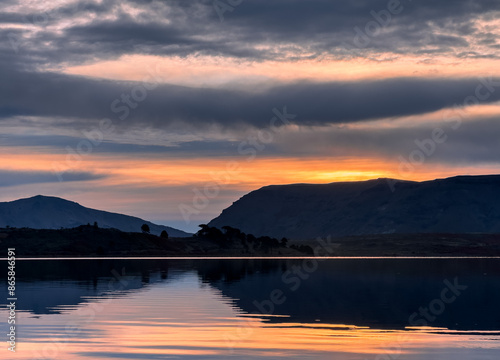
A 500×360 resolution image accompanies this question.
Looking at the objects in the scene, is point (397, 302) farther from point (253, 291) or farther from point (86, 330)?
point (86, 330)

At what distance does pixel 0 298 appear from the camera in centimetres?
6100

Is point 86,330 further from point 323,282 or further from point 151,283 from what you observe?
point 323,282

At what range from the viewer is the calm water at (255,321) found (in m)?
35.3

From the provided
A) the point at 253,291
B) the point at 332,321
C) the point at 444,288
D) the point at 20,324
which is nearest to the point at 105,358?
the point at 20,324

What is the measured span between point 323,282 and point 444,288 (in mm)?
14736

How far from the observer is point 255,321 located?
47.5 meters

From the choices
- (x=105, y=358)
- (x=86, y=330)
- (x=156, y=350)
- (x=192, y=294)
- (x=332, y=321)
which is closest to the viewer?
(x=105, y=358)

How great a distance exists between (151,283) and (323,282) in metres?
18.7

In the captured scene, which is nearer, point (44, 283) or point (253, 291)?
point (253, 291)

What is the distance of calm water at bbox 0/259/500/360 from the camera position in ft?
116

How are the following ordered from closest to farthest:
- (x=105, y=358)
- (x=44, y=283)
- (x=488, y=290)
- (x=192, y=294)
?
(x=105, y=358)
(x=192, y=294)
(x=488, y=290)
(x=44, y=283)

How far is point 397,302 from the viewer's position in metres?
61.3

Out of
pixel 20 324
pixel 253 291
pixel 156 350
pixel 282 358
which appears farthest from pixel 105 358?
pixel 253 291

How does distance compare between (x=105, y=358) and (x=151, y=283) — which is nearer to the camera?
(x=105, y=358)
